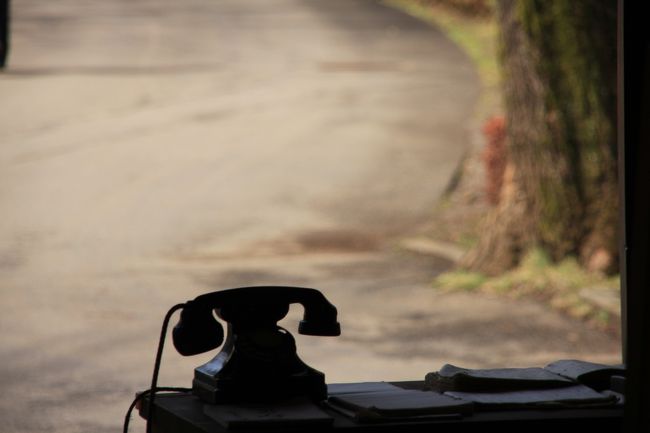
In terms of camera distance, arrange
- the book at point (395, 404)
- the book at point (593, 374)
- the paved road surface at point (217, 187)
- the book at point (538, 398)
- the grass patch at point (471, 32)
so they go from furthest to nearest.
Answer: the grass patch at point (471, 32), the paved road surface at point (217, 187), the book at point (593, 374), the book at point (538, 398), the book at point (395, 404)

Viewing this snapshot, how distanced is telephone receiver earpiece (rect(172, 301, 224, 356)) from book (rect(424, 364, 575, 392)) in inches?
13.9

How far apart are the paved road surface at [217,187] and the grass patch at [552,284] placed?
9cm

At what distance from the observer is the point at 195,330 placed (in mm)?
1823

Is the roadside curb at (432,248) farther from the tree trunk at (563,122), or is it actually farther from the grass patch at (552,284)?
the tree trunk at (563,122)

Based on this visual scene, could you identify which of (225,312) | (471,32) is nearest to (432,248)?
(471,32)

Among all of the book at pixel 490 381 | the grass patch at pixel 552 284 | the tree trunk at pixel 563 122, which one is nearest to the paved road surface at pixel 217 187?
the grass patch at pixel 552 284

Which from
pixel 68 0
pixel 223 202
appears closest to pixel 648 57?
pixel 223 202

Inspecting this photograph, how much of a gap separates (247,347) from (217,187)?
7670mm

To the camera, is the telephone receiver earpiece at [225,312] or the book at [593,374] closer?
the telephone receiver earpiece at [225,312]

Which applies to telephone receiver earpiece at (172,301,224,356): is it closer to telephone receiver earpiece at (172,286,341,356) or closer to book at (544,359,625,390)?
telephone receiver earpiece at (172,286,341,356)

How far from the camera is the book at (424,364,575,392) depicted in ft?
6.26

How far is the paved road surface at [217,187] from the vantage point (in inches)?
229

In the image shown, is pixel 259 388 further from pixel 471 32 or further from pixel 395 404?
pixel 471 32

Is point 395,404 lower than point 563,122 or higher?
lower
